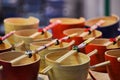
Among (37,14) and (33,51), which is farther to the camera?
(37,14)

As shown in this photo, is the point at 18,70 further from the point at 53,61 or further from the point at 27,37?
the point at 27,37

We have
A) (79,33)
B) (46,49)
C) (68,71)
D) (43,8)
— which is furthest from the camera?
(43,8)

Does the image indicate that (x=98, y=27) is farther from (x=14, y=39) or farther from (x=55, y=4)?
(x=55, y=4)

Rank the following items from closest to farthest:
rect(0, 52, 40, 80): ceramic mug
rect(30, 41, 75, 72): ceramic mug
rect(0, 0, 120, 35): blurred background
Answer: rect(0, 52, 40, 80): ceramic mug
rect(30, 41, 75, 72): ceramic mug
rect(0, 0, 120, 35): blurred background

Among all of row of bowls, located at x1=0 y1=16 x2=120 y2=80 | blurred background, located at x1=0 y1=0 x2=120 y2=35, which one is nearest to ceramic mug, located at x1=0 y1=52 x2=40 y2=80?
row of bowls, located at x1=0 y1=16 x2=120 y2=80

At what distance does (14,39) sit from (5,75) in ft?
0.80

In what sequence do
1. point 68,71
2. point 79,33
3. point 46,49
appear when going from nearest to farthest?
point 68,71
point 46,49
point 79,33

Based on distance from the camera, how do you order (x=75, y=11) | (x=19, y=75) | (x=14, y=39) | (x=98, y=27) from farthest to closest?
(x=75, y=11) < (x=98, y=27) < (x=14, y=39) < (x=19, y=75)

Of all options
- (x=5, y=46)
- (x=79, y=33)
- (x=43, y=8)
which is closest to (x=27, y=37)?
(x=5, y=46)

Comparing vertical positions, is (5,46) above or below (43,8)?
above

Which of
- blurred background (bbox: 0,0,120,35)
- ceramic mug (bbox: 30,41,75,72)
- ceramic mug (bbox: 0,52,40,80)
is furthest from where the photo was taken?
blurred background (bbox: 0,0,120,35)

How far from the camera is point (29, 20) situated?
1086mm

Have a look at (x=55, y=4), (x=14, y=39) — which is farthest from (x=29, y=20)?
(x=55, y=4)

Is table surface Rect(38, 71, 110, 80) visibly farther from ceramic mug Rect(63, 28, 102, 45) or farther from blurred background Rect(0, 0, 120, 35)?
blurred background Rect(0, 0, 120, 35)
